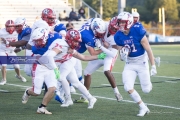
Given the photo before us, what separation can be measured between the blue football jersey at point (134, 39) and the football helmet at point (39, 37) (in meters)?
1.26

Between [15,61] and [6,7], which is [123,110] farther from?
[6,7]

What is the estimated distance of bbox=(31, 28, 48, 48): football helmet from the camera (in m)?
8.42

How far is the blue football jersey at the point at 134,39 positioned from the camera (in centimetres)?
845

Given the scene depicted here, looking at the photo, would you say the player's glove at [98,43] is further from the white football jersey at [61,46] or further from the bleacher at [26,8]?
the bleacher at [26,8]

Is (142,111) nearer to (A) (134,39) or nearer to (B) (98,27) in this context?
(A) (134,39)

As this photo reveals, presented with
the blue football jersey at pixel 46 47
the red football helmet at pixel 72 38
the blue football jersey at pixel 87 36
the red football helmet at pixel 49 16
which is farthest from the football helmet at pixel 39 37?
the red football helmet at pixel 49 16

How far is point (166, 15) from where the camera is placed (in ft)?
191

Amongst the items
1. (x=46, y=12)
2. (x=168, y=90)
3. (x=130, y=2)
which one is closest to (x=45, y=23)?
(x=46, y=12)

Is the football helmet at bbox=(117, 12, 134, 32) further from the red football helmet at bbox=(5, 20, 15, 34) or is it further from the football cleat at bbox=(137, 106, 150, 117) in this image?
the red football helmet at bbox=(5, 20, 15, 34)

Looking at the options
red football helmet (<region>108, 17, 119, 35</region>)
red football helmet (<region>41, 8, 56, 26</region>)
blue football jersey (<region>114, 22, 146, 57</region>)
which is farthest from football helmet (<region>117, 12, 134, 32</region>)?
red football helmet (<region>41, 8, 56, 26</region>)

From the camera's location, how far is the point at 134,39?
27.8ft

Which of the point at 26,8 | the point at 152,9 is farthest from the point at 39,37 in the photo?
the point at 152,9

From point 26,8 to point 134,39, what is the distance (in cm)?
2646

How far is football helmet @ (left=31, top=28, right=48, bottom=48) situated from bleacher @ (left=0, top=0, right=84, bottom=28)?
77.1 ft
